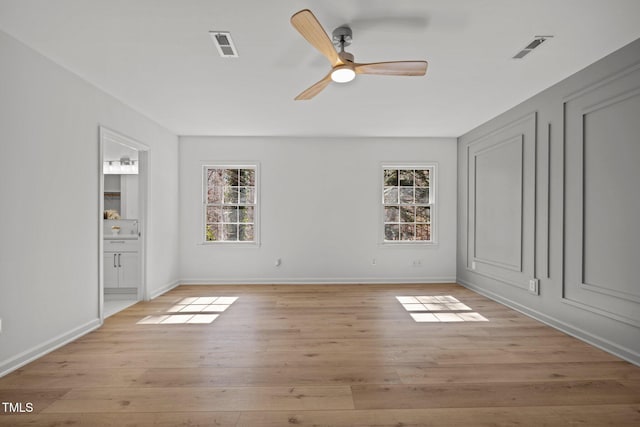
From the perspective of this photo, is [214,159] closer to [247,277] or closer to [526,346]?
[247,277]

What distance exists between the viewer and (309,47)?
274 cm

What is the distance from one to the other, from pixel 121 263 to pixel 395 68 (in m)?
4.32

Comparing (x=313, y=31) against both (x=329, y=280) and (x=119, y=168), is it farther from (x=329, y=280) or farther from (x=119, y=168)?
(x=119, y=168)

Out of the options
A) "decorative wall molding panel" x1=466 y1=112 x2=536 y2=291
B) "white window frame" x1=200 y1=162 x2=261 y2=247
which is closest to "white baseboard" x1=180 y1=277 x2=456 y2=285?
"white window frame" x1=200 y1=162 x2=261 y2=247

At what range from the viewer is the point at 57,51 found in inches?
110

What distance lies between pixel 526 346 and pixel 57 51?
4.77 meters

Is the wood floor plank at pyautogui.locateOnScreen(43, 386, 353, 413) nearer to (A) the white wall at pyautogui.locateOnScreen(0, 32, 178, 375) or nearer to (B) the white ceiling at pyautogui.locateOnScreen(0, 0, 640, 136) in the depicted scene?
(A) the white wall at pyautogui.locateOnScreen(0, 32, 178, 375)

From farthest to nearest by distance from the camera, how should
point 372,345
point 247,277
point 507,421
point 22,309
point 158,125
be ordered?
point 247,277 < point 158,125 < point 372,345 < point 22,309 < point 507,421

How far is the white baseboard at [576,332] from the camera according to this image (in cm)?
274

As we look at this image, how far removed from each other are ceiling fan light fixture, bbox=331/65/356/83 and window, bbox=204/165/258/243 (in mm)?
3489

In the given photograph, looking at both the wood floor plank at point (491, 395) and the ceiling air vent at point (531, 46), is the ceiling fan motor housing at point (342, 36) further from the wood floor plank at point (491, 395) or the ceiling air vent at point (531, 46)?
the wood floor plank at point (491, 395)

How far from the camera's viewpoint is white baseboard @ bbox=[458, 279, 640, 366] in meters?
2.74

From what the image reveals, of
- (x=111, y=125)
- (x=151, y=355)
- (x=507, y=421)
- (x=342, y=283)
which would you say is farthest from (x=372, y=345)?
(x=111, y=125)

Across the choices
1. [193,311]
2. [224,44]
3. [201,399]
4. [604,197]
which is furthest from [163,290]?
[604,197]
